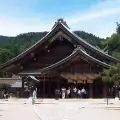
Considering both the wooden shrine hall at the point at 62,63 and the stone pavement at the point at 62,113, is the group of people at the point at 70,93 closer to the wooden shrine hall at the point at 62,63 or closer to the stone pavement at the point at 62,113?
the wooden shrine hall at the point at 62,63

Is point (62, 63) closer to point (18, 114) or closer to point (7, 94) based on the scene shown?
point (7, 94)

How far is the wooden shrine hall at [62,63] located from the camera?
41.2 meters

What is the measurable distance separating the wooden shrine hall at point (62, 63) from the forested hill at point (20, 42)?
45502mm

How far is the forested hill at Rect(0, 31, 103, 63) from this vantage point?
320 ft

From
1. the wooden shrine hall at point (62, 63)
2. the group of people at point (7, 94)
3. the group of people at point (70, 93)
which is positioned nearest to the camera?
the group of people at point (70, 93)

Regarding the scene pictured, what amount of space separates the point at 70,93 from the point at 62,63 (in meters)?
3.39

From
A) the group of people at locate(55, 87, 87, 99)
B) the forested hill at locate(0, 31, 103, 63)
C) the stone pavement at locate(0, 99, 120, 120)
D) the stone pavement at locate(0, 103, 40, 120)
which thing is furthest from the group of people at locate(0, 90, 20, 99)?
the forested hill at locate(0, 31, 103, 63)

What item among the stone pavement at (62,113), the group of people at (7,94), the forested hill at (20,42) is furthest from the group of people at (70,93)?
the forested hill at (20,42)

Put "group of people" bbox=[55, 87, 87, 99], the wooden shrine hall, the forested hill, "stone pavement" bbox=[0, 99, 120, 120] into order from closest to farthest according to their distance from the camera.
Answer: "stone pavement" bbox=[0, 99, 120, 120] < "group of people" bbox=[55, 87, 87, 99] < the wooden shrine hall < the forested hill

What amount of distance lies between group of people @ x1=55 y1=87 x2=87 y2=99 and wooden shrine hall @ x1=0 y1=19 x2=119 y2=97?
2.44 ft

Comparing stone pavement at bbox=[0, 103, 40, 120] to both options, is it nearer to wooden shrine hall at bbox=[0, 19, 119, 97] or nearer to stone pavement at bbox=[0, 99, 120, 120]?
stone pavement at bbox=[0, 99, 120, 120]

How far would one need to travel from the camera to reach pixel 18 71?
45.9m

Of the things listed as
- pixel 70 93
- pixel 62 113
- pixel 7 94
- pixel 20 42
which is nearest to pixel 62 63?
pixel 70 93

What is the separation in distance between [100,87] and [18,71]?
9819 mm
